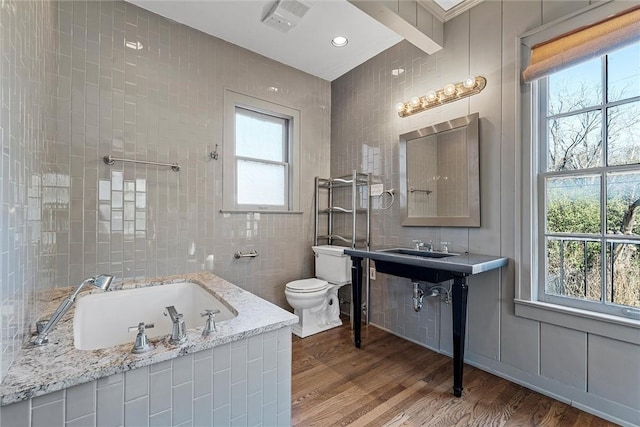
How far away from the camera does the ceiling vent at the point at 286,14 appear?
211cm

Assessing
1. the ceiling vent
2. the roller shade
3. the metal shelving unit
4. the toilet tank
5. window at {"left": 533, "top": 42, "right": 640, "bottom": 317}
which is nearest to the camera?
the roller shade

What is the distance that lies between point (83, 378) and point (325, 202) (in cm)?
261

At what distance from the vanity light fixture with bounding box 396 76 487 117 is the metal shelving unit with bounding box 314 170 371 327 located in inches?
28.3

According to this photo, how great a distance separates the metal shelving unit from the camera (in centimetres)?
291

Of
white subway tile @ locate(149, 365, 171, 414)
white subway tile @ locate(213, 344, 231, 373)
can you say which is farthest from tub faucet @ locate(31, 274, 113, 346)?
→ white subway tile @ locate(213, 344, 231, 373)

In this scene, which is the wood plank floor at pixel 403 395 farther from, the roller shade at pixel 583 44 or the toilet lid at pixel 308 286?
the roller shade at pixel 583 44

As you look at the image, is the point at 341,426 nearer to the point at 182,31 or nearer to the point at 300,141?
the point at 300,141

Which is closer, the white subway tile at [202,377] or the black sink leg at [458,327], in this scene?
the white subway tile at [202,377]

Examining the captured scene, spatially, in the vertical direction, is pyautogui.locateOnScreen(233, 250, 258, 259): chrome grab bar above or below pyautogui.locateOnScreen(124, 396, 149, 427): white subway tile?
above

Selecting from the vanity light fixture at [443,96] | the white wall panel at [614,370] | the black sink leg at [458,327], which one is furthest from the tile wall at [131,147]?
the white wall panel at [614,370]

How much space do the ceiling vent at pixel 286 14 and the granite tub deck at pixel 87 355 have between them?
209cm

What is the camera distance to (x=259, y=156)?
2.92m

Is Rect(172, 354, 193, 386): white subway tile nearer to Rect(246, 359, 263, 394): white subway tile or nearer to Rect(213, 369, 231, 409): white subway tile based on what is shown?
Rect(213, 369, 231, 409): white subway tile

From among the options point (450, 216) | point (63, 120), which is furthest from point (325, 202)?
point (63, 120)
